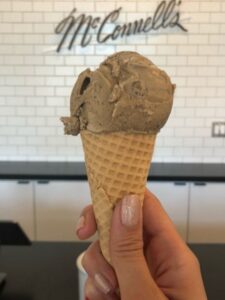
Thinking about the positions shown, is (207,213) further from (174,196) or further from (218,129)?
(218,129)

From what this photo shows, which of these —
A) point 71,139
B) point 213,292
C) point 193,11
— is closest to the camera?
point 213,292

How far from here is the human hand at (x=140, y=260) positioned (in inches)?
33.8

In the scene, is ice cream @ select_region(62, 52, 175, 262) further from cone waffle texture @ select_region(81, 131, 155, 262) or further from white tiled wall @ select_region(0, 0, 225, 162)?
white tiled wall @ select_region(0, 0, 225, 162)

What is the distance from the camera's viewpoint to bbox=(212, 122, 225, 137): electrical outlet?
10.4 ft

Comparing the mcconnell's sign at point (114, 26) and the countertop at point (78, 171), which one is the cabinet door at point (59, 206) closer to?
the countertop at point (78, 171)

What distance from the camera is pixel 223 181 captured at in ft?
9.16

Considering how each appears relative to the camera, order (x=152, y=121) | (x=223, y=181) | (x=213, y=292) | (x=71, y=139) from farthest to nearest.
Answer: (x=71, y=139)
(x=223, y=181)
(x=213, y=292)
(x=152, y=121)

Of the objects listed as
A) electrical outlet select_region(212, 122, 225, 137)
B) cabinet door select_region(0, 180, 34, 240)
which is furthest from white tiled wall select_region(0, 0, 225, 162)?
cabinet door select_region(0, 180, 34, 240)

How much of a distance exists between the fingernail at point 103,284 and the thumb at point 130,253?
9cm

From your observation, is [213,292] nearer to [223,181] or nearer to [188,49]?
[223,181]

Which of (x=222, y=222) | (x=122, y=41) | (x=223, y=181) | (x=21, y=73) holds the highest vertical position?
(x=122, y=41)

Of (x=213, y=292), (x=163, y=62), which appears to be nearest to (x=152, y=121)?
(x=213, y=292)

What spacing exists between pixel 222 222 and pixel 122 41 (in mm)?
1538

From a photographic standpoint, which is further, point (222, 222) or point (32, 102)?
point (32, 102)
